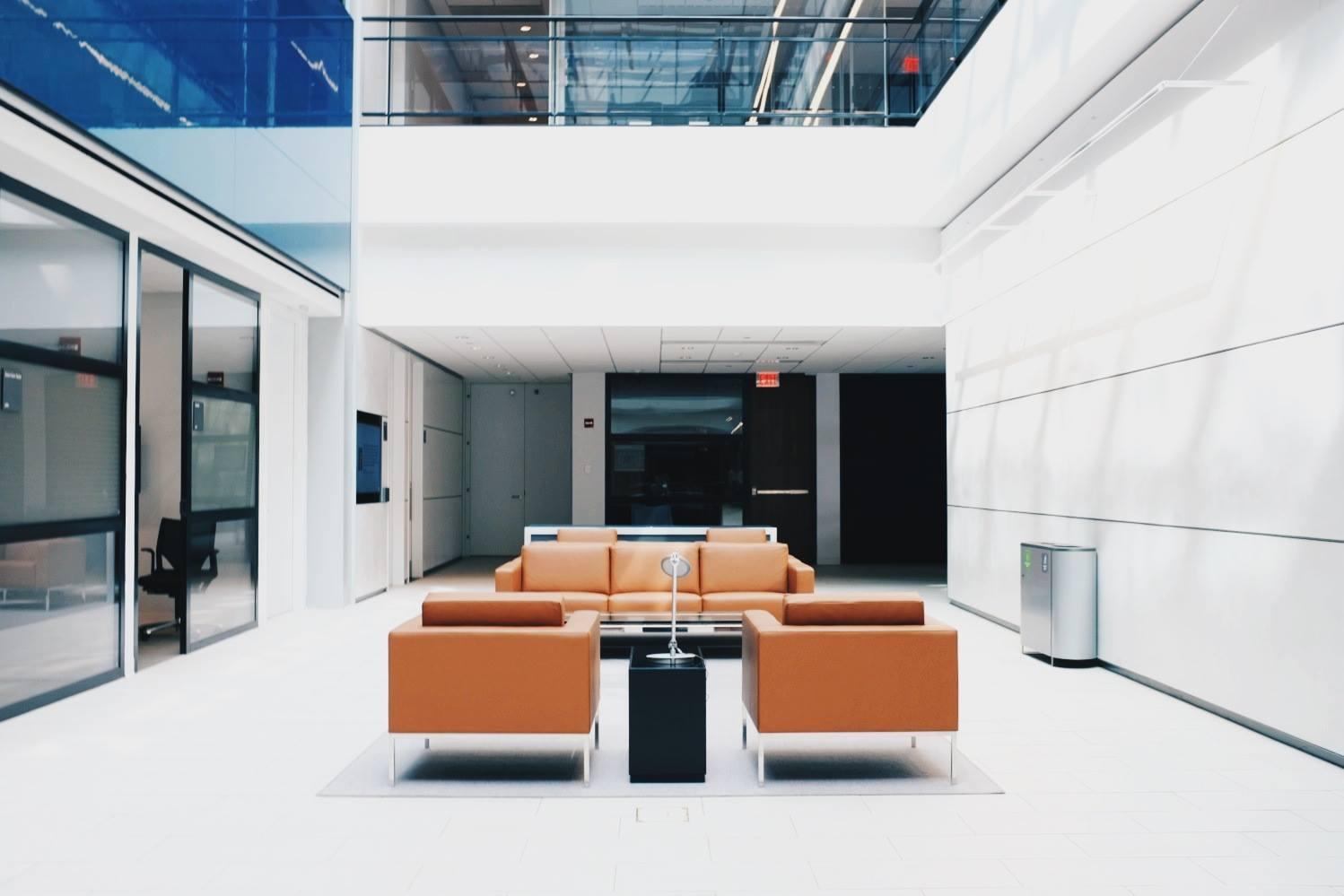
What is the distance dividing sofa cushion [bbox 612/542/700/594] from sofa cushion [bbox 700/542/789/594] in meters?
0.08

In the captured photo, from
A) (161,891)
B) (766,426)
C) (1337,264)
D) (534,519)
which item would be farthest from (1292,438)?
(534,519)

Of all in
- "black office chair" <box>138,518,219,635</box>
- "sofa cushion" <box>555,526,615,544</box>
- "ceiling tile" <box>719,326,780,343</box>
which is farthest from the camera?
"ceiling tile" <box>719,326,780,343</box>

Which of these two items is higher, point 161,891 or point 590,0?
point 590,0

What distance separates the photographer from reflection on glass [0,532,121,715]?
17.4 feet

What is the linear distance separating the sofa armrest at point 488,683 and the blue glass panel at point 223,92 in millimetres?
3431

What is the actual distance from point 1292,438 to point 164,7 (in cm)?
722

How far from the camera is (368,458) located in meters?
10.5

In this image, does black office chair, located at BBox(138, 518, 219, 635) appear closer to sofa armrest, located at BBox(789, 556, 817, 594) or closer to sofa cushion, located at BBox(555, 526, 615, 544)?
sofa cushion, located at BBox(555, 526, 615, 544)

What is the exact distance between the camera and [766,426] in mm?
15000

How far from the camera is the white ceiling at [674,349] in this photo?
10.7 meters

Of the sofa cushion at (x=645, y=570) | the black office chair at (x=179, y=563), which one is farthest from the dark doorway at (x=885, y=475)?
the black office chair at (x=179, y=563)

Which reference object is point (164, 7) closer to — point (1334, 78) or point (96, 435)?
point (96, 435)

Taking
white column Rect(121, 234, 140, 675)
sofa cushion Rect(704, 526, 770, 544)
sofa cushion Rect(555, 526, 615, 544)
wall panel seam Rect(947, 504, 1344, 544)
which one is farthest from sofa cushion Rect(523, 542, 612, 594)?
wall panel seam Rect(947, 504, 1344, 544)

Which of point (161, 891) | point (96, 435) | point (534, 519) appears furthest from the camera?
point (534, 519)
